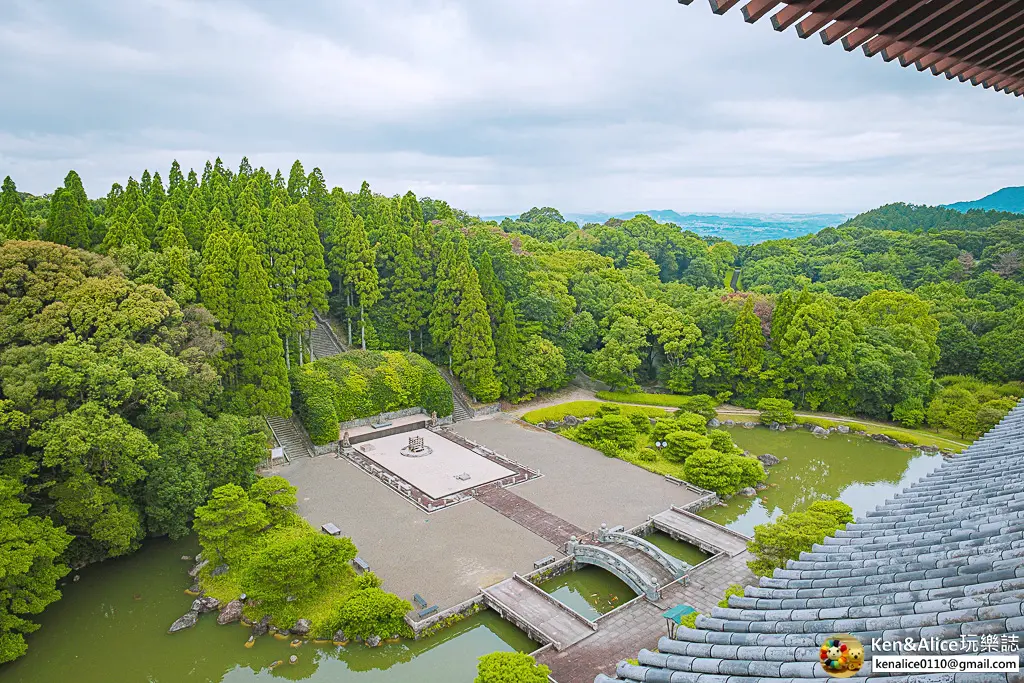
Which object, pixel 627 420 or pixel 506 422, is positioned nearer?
pixel 627 420

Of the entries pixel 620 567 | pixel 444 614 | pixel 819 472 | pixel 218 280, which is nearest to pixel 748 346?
pixel 819 472

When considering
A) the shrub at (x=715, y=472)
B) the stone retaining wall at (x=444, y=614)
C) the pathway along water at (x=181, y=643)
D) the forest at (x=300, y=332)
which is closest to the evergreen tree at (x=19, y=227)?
the forest at (x=300, y=332)

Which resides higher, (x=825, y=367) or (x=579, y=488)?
(x=825, y=367)

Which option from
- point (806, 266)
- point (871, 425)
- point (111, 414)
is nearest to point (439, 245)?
point (111, 414)

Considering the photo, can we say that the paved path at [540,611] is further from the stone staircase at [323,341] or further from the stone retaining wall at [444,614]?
the stone staircase at [323,341]

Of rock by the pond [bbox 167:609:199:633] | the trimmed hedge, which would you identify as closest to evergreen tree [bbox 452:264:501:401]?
the trimmed hedge

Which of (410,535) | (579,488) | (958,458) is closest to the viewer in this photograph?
(958,458)

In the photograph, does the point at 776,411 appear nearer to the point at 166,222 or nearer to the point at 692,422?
the point at 692,422

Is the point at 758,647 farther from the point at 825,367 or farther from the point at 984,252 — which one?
the point at 984,252

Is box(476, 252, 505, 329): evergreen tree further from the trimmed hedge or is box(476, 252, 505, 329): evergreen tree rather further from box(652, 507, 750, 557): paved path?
box(652, 507, 750, 557): paved path
